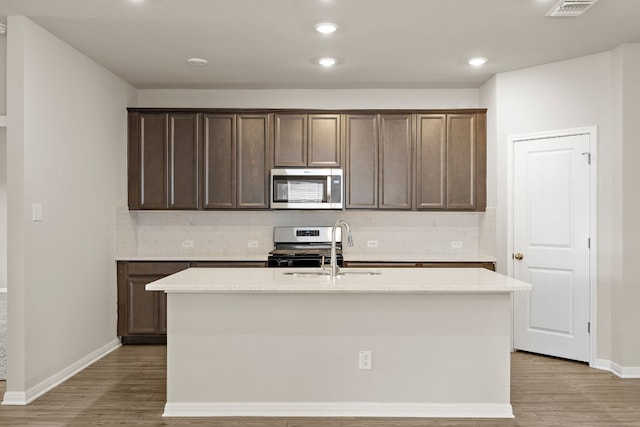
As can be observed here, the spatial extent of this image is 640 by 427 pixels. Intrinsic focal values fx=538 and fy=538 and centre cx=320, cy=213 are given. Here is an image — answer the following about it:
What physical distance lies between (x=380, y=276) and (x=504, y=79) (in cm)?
268

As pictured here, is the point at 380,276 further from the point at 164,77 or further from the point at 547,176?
the point at 164,77

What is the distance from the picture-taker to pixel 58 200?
13.5 ft

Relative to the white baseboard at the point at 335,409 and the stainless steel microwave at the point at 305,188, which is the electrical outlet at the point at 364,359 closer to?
the white baseboard at the point at 335,409

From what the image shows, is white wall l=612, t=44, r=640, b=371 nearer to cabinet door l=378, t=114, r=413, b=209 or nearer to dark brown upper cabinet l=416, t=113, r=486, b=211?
dark brown upper cabinet l=416, t=113, r=486, b=211

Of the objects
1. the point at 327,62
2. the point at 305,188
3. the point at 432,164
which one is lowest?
the point at 305,188

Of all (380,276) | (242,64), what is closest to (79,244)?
(242,64)

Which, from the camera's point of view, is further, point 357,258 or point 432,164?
point 432,164

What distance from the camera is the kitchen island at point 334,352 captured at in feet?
10.9

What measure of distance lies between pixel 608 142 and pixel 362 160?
87.1 inches

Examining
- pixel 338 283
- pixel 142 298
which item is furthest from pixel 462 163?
pixel 142 298

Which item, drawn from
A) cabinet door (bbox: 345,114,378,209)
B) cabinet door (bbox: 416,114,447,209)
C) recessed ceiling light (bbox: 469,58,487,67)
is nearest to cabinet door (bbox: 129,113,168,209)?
cabinet door (bbox: 345,114,378,209)

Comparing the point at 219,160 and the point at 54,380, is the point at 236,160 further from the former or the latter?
the point at 54,380

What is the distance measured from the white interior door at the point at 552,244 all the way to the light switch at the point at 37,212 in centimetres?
399

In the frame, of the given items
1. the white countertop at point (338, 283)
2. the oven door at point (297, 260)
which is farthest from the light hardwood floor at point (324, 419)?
the oven door at point (297, 260)
